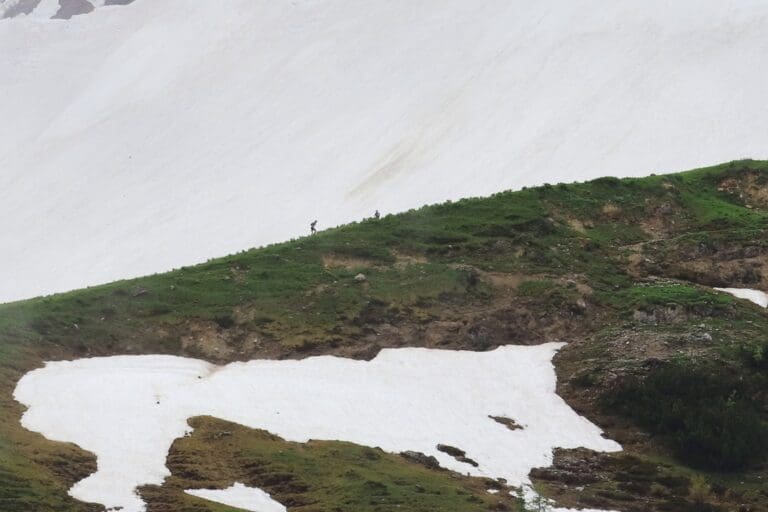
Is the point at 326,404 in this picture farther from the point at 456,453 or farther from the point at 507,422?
the point at 507,422

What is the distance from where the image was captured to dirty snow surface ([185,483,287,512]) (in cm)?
2438

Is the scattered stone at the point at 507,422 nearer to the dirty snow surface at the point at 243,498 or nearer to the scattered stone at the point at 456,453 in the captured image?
the scattered stone at the point at 456,453

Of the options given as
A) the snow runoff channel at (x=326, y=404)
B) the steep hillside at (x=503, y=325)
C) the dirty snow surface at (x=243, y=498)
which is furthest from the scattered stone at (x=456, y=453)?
the dirty snow surface at (x=243, y=498)

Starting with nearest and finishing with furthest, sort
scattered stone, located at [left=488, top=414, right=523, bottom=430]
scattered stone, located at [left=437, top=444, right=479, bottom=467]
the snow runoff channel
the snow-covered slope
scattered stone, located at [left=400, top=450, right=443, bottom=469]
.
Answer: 1. the snow runoff channel
2. scattered stone, located at [left=400, top=450, right=443, bottom=469]
3. scattered stone, located at [left=437, top=444, right=479, bottom=467]
4. scattered stone, located at [left=488, top=414, right=523, bottom=430]
5. the snow-covered slope

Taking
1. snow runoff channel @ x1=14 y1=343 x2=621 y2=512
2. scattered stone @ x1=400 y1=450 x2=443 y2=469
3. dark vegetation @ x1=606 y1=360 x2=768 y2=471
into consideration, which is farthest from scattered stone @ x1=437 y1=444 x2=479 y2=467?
dark vegetation @ x1=606 y1=360 x2=768 y2=471

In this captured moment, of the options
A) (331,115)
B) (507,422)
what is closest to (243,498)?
(507,422)

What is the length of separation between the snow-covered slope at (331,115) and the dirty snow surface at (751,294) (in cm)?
3682

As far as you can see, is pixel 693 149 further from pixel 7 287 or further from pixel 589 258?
pixel 7 287

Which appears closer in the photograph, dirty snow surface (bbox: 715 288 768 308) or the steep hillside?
the steep hillside

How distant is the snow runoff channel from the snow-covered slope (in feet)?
149

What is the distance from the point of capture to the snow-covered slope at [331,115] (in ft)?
278

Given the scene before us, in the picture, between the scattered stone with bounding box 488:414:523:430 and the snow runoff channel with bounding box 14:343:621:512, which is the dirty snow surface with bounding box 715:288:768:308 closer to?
the snow runoff channel with bounding box 14:343:621:512

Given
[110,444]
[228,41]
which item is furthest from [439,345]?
[228,41]

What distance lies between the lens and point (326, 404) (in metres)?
32.6
